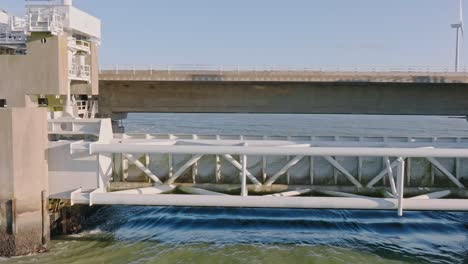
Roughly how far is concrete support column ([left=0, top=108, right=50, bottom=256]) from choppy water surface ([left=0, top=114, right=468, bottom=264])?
690mm

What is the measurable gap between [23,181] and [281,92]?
17.6 metres

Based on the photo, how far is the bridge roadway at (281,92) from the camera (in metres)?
26.7

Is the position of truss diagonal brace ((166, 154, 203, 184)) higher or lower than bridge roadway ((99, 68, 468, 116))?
lower

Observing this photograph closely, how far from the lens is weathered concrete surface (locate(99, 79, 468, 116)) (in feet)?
89.8

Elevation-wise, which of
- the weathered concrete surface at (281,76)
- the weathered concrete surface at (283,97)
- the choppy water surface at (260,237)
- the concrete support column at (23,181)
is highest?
the weathered concrete surface at (281,76)

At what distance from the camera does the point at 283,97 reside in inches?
1094

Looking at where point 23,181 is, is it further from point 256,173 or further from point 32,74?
point 256,173

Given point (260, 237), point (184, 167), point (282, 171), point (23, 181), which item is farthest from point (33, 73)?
point (260, 237)

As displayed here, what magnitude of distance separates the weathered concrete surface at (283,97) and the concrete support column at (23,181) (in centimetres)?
1306

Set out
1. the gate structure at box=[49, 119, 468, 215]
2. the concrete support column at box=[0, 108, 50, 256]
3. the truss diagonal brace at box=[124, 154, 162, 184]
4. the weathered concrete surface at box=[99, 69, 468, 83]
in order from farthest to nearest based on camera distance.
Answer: the weathered concrete surface at box=[99, 69, 468, 83]
the truss diagonal brace at box=[124, 154, 162, 184]
the concrete support column at box=[0, 108, 50, 256]
the gate structure at box=[49, 119, 468, 215]

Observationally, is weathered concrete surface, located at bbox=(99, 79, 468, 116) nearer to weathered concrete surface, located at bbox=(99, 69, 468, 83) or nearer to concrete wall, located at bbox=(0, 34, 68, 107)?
weathered concrete surface, located at bbox=(99, 69, 468, 83)

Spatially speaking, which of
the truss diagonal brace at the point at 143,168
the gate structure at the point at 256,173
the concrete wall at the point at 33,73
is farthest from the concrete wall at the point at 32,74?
the truss diagonal brace at the point at 143,168

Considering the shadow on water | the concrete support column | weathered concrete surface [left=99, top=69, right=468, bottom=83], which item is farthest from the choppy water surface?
weathered concrete surface [left=99, top=69, right=468, bottom=83]

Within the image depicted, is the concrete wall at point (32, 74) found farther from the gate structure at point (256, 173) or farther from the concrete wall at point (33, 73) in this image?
the gate structure at point (256, 173)
